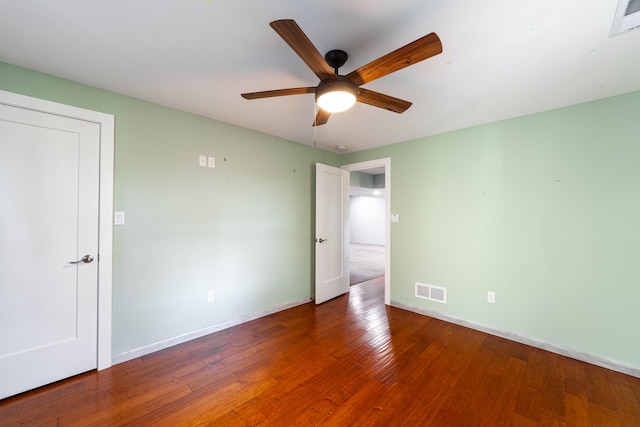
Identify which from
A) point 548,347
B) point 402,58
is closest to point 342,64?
point 402,58

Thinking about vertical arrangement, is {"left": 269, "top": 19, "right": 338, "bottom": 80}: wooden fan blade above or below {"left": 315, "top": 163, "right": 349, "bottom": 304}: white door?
above

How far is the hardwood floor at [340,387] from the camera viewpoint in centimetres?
162

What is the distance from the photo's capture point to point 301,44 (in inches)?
44.9

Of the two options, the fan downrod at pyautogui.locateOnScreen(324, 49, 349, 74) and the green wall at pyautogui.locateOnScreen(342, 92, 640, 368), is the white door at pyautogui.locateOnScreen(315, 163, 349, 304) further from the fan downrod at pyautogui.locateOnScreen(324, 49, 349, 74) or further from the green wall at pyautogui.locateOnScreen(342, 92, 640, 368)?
the fan downrod at pyautogui.locateOnScreen(324, 49, 349, 74)

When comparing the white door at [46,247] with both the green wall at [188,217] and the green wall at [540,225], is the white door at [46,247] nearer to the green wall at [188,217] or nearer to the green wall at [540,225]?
the green wall at [188,217]

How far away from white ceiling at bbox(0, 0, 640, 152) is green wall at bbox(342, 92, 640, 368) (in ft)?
1.24

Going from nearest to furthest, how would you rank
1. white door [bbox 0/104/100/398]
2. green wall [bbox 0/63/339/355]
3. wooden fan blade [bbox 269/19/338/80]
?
wooden fan blade [bbox 269/19/338/80] → white door [bbox 0/104/100/398] → green wall [bbox 0/63/339/355]

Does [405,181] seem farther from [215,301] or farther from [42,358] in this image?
[42,358]

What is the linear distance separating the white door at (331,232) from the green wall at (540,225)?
1123mm

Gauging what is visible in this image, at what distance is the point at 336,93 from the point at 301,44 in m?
0.36

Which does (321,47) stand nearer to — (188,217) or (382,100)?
(382,100)

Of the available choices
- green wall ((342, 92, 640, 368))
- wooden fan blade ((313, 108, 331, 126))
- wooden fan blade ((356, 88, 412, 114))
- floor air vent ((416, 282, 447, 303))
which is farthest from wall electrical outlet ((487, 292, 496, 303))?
wooden fan blade ((313, 108, 331, 126))

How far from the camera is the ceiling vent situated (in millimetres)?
1248

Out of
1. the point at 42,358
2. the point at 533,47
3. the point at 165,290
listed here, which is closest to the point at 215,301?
the point at 165,290
